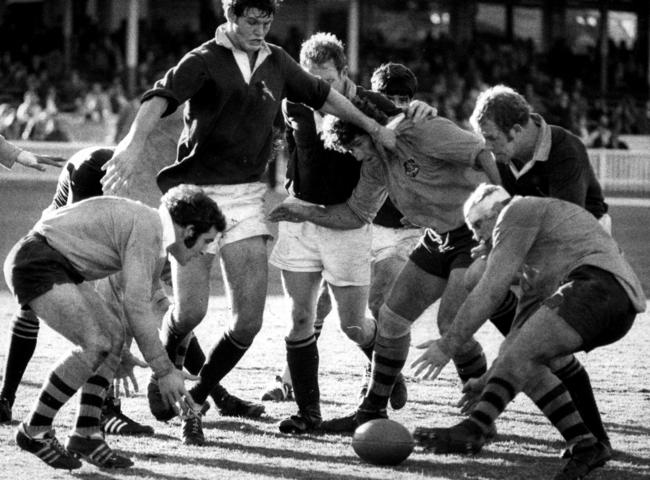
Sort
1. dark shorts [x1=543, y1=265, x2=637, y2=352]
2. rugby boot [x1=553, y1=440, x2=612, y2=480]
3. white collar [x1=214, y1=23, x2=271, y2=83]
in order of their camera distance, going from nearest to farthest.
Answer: dark shorts [x1=543, y1=265, x2=637, y2=352] → rugby boot [x1=553, y1=440, x2=612, y2=480] → white collar [x1=214, y1=23, x2=271, y2=83]

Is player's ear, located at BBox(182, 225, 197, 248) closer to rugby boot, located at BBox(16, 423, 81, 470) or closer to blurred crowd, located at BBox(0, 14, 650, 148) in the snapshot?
rugby boot, located at BBox(16, 423, 81, 470)

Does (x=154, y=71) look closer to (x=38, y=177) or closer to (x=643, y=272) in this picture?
(x=38, y=177)

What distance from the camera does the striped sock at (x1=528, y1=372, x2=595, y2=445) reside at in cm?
593

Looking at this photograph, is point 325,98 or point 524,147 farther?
point 325,98

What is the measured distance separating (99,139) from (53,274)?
22.1 meters

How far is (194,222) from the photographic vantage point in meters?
6.08

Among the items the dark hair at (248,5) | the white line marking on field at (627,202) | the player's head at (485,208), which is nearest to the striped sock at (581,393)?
the player's head at (485,208)

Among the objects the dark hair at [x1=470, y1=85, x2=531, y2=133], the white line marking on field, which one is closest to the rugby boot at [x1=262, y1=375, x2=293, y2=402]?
the dark hair at [x1=470, y1=85, x2=531, y2=133]

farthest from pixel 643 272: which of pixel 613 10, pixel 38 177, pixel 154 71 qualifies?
pixel 613 10

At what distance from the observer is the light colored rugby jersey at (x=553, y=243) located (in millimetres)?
5742

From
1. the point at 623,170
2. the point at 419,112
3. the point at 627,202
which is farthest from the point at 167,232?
the point at 623,170

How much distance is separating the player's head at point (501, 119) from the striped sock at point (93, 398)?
→ 6.53 ft

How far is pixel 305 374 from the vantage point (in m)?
7.16

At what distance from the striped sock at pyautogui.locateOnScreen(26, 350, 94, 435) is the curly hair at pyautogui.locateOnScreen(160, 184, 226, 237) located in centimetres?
76
